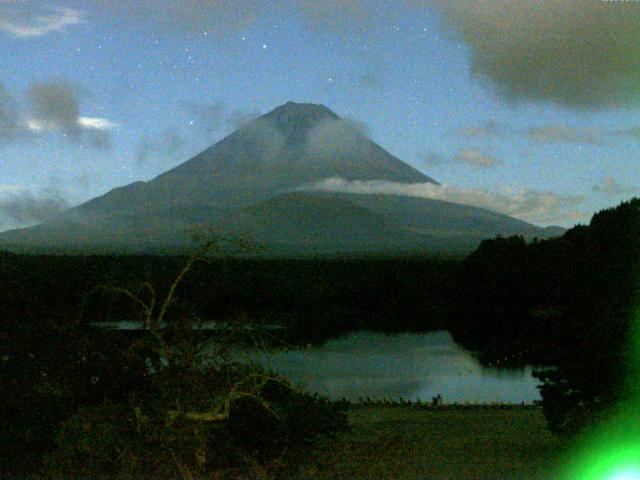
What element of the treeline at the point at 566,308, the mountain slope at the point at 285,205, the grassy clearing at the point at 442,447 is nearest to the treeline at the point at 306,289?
the treeline at the point at 566,308

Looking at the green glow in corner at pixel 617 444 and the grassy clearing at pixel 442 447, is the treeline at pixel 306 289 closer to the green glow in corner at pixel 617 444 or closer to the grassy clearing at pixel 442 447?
the grassy clearing at pixel 442 447

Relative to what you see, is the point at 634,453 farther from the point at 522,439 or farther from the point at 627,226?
the point at 627,226

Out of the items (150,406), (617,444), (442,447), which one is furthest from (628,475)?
(150,406)

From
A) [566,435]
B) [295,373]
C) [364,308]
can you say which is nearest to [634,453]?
[566,435]

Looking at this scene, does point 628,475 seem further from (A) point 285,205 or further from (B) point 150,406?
(A) point 285,205

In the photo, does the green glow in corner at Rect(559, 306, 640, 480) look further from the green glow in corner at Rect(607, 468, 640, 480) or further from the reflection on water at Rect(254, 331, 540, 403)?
the reflection on water at Rect(254, 331, 540, 403)

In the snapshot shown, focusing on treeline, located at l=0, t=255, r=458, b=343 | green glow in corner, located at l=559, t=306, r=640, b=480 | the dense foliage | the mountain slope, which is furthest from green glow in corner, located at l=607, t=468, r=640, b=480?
the mountain slope

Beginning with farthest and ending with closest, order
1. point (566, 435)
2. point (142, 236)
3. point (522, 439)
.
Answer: point (142, 236) → point (522, 439) → point (566, 435)
